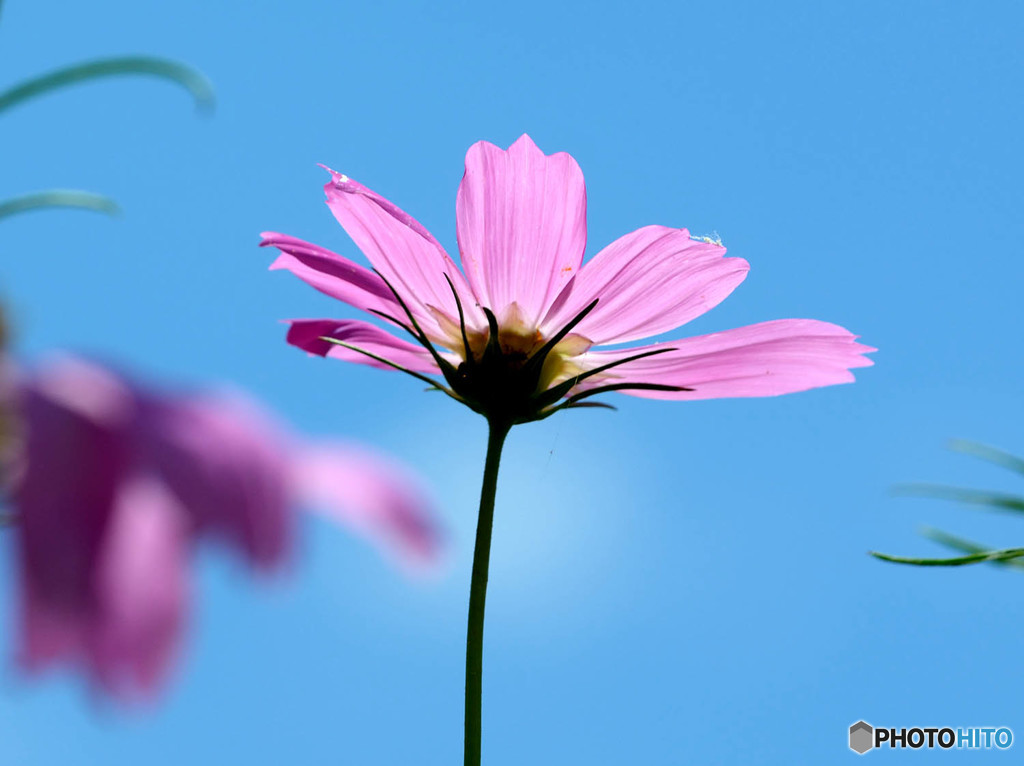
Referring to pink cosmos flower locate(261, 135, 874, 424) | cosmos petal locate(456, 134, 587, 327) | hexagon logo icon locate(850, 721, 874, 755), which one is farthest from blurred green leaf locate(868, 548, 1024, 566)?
hexagon logo icon locate(850, 721, 874, 755)

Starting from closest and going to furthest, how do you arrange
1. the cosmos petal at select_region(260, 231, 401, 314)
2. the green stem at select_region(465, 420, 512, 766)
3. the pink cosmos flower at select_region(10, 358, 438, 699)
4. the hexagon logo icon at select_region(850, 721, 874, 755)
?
1. the pink cosmos flower at select_region(10, 358, 438, 699)
2. the green stem at select_region(465, 420, 512, 766)
3. the cosmos petal at select_region(260, 231, 401, 314)
4. the hexagon logo icon at select_region(850, 721, 874, 755)

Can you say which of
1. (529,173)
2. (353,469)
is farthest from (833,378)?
(353,469)

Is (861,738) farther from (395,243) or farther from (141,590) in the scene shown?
(141,590)

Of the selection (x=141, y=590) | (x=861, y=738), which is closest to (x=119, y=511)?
(x=141, y=590)

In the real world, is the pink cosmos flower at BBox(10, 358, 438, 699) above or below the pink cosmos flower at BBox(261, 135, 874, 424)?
below

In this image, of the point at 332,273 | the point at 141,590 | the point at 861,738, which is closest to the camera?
the point at 141,590

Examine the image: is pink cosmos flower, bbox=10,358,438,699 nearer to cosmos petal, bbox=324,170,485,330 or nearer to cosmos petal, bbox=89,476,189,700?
cosmos petal, bbox=89,476,189,700

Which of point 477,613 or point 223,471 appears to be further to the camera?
point 477,613
